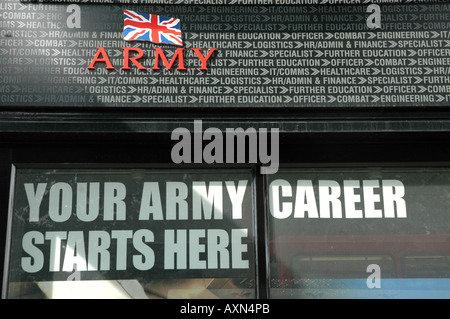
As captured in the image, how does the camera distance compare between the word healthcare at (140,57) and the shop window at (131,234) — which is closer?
the shop window at (131,234)

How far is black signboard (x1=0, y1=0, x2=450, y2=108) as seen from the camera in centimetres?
459

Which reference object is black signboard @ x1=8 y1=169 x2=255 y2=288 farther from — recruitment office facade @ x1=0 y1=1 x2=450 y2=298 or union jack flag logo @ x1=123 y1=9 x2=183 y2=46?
union jack flag logo @ x1=123 y1=9 x2=183 y2=46

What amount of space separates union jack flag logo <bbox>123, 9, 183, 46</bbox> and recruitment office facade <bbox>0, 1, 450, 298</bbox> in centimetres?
6

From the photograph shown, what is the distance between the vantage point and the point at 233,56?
469 centimetres

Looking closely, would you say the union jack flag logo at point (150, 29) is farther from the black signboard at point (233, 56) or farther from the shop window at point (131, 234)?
the shop window at point (131, 234)

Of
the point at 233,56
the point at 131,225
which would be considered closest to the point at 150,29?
the point at 233,56

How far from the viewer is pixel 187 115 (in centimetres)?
461

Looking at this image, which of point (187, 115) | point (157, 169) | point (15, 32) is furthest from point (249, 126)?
point (15, 32)

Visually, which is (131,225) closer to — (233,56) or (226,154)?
(226,154)

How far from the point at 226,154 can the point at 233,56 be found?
70 centimetres

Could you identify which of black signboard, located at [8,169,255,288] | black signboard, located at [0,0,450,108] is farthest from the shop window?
black signboard, located at [0,0,450,108]

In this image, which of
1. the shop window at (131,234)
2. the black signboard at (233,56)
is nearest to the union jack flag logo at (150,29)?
the black signboard at (233,56)

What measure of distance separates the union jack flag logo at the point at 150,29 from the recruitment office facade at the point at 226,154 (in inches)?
2.2

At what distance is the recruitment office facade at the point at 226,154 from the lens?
4527 millimetres
